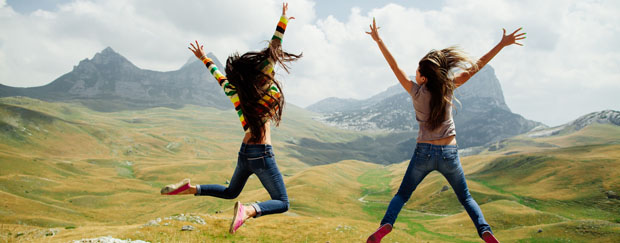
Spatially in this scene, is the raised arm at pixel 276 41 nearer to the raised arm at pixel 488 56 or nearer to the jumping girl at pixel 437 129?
the jumping girl at pixel 437 129

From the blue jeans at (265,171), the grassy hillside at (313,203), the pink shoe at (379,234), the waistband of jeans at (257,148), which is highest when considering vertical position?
the waistband of jeans at (257,148)

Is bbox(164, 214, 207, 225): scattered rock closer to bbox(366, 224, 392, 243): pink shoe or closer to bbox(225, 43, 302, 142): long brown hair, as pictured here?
bbox(225, 43, 302, 142): long brown hair

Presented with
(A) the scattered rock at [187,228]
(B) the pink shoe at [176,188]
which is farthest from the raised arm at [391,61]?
(A) the scattered rock at [187,228]

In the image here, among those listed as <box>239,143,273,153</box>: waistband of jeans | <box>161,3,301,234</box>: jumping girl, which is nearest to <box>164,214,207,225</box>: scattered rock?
<box>161,3,301,234</box>: jumping girl

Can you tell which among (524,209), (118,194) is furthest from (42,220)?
(524,209)

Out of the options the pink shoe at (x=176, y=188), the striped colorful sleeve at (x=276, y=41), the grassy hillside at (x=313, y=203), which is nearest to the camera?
the striped colorful sleeve at (x=276, y=41)

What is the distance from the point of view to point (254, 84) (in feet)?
21.8

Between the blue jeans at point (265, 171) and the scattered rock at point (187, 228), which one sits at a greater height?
the blue jeans at point (265, 171)

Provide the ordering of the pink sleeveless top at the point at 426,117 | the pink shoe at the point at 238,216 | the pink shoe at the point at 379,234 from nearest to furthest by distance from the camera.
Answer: the pink shoe at the point at 238,216, the pink shoe at the point at 379,234, the pink sleeveless top at the point at 426,117

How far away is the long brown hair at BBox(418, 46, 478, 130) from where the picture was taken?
21.7 ft

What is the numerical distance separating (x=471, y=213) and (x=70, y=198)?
124888 mm

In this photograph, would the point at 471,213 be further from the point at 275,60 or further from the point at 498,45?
the point at 275,60

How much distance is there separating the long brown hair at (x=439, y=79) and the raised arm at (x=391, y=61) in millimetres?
338

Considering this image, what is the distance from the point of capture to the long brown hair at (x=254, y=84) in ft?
21.8
